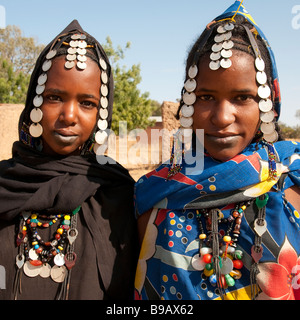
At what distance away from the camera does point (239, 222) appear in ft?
5.14

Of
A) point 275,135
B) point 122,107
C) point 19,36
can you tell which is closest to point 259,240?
point 275,135

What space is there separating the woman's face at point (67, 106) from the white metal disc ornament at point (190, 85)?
548 millimetres

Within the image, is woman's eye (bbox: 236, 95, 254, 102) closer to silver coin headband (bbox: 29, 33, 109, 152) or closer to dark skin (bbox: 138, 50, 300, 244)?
dark skin (bbox: 138, 50, 300, 244)

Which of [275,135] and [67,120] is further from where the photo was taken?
[67,120]

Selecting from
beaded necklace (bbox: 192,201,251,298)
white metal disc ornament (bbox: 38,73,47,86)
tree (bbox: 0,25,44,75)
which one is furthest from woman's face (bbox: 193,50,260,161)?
tree (bbox: 0,25,44,75)

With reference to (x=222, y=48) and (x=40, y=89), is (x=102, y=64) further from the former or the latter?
(x=222, y=48)

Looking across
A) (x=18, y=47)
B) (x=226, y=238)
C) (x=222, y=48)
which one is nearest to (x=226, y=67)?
(x=222, y=48)

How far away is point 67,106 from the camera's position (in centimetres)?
181

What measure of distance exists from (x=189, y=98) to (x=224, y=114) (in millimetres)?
212

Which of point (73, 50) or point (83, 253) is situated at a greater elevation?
point (73, 50)

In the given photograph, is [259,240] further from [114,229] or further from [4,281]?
[4,281]

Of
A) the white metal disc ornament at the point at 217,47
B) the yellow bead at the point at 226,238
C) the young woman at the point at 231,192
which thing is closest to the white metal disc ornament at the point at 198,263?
the young woman at the point at 231,192

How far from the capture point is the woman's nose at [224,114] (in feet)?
4.99
